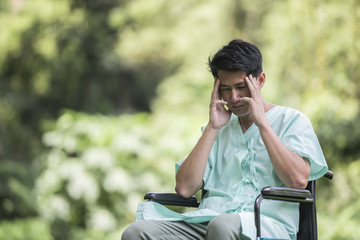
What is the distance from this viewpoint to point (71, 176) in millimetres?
6988

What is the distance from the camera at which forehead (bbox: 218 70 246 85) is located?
2312 millimetres

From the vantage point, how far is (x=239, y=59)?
2301 mm

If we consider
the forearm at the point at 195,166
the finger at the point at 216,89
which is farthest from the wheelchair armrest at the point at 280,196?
the finger at the point at 216,89

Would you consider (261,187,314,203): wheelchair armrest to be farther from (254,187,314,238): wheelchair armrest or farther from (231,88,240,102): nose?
(231,88,240,102): nose

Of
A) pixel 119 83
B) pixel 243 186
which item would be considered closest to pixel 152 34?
pixel 119 83

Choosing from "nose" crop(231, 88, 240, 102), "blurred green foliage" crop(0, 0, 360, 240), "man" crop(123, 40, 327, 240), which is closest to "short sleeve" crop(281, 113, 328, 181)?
"man" crop(123, 40, 327, 240)

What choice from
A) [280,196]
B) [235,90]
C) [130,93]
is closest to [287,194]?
[280,196]

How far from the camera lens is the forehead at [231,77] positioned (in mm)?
2312

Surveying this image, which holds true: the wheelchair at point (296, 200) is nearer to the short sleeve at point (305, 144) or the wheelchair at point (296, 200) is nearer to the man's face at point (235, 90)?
the short sleeve at point (305, 144)

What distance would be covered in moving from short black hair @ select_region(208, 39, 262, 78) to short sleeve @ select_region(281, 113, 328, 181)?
26 centimetres

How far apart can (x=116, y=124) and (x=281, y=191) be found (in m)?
5.56

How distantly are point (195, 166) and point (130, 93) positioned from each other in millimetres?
11034

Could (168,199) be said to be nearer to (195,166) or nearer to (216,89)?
(195,166)

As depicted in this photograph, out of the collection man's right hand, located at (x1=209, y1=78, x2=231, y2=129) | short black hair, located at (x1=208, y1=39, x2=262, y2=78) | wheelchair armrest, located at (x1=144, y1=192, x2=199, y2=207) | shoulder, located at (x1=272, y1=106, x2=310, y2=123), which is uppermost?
short black hair, located at (x1=208, y1=39, x2=262, y2=78)
